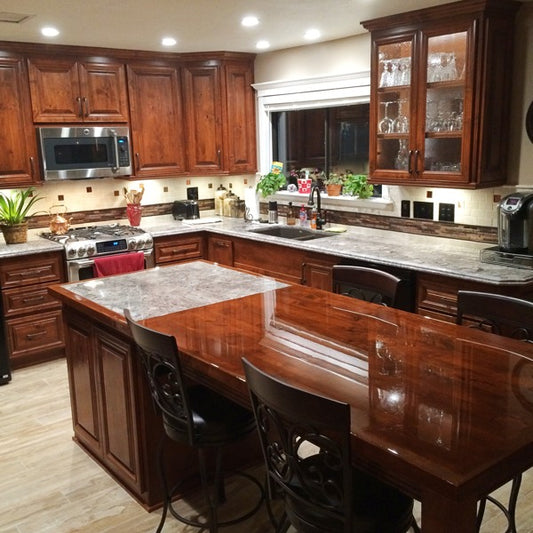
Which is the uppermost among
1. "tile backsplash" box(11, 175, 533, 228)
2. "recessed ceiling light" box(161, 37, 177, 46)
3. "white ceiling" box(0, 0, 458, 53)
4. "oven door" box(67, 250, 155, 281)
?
"recessed ceiling light" box(161, 37, 177, 46)

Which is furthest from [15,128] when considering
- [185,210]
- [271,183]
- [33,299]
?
[271,183]

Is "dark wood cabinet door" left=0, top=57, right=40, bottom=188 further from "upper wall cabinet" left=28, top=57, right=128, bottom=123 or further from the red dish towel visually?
the red dish towel

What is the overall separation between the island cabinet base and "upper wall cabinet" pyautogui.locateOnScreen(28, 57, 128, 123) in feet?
7.60

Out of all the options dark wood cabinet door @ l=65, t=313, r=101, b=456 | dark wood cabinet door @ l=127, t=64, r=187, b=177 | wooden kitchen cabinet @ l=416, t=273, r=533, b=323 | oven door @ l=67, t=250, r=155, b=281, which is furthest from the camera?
dark wood cabinet door @ l=127, t=64, r=187, b=177

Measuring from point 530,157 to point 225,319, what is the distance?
2.43 meters

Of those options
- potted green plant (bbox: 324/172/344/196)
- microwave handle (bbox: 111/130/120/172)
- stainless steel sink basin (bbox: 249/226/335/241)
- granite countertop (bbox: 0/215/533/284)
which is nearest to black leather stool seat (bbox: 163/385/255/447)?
granite countertop (bbox: 0/215/533/284)

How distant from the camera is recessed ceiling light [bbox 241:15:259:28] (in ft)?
12.7

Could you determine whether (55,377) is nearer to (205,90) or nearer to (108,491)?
(108,491)

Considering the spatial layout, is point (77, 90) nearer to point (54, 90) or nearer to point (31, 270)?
point (54, 90)

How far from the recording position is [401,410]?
152cm

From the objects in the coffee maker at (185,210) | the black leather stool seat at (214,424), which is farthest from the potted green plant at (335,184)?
the black leather stool seat at (214,424)

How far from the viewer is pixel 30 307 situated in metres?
4.45

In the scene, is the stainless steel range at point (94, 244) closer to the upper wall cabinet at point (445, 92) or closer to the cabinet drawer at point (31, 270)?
the cabinet drawer at point (31, 270)

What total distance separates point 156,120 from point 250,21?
158 cm
